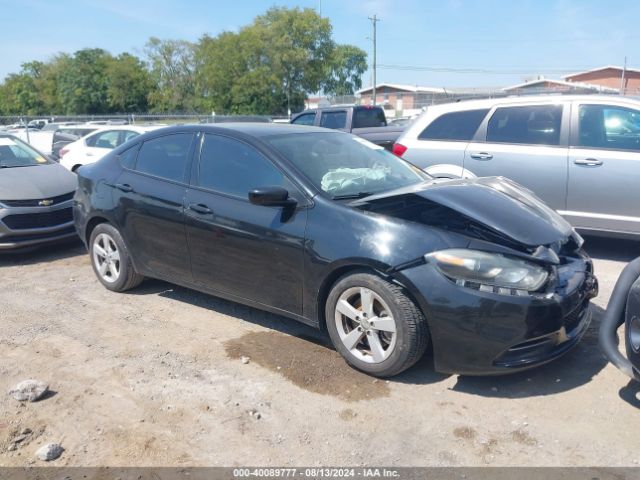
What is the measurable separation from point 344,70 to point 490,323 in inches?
3243

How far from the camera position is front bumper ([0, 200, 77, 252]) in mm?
6676

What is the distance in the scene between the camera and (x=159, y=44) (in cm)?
6738

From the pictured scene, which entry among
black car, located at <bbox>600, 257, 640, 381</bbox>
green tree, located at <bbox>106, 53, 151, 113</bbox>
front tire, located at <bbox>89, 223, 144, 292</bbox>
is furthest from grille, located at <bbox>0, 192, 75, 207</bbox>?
green tree, located at <bbox>106, 53, 151, 113</bbox>

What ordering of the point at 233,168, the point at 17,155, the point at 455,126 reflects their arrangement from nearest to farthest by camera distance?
the point at 233,168, the point at 455,126, the point at 17,155

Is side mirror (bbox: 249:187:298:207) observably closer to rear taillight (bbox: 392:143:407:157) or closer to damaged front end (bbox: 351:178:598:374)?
damaged front end (bbox: 351:178:598:374)

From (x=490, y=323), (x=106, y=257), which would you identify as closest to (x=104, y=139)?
(x=106, y=257)

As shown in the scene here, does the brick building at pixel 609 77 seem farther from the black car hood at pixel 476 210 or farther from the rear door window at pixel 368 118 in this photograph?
the black car hood at pixel 476 210

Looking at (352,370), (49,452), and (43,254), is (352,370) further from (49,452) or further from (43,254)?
(43,254)

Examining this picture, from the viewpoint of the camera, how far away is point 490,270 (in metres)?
3.28

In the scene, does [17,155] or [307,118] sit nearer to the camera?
[17,155]

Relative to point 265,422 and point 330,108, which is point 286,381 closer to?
point 265,422

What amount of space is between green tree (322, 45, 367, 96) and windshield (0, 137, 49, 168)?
64030 millimetres

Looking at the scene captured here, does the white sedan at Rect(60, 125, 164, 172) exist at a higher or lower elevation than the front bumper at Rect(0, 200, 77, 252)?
higher

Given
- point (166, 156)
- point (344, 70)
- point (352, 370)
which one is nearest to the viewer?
point (352, 370)
